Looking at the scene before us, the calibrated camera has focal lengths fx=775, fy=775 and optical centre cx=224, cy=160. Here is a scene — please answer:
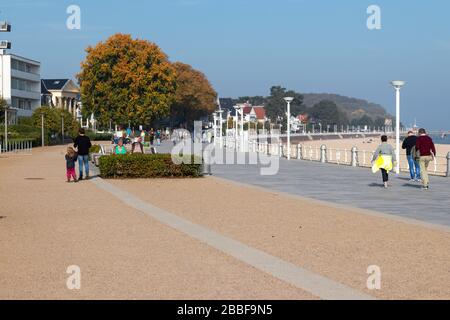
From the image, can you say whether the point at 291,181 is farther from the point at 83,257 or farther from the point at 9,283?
the point at 9,283

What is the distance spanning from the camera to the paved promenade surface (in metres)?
15.9

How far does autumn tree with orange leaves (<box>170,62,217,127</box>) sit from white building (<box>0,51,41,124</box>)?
2119 cm

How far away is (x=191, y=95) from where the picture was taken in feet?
362

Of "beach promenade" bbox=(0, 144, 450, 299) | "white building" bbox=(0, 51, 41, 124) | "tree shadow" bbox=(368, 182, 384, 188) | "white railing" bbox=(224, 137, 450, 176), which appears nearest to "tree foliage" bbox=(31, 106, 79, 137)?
"white building" bbox=(0, 51, 41, 124)

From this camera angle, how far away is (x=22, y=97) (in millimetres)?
110750

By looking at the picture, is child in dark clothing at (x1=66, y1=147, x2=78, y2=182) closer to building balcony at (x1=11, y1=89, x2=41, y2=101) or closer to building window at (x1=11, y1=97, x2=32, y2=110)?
building balcony at (x1=11, y1=89, x2=41, y2=101)

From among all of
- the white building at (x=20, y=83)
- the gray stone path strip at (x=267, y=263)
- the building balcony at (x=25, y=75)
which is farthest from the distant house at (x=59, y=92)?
the gray stone path strip at (x=267, y=263)

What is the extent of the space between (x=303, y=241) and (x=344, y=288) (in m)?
3.46

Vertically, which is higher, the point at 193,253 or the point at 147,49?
the point at 147,49

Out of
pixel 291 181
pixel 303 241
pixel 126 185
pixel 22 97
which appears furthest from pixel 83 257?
pixel 22 97

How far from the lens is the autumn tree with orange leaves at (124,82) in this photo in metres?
76.1

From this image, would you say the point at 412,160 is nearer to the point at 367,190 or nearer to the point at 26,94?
the point at 367,190

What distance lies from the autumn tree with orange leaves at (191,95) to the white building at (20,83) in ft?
69.5

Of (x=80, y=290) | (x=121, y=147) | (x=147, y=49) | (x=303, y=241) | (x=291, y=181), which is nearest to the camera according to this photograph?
(x=80, y=290)
